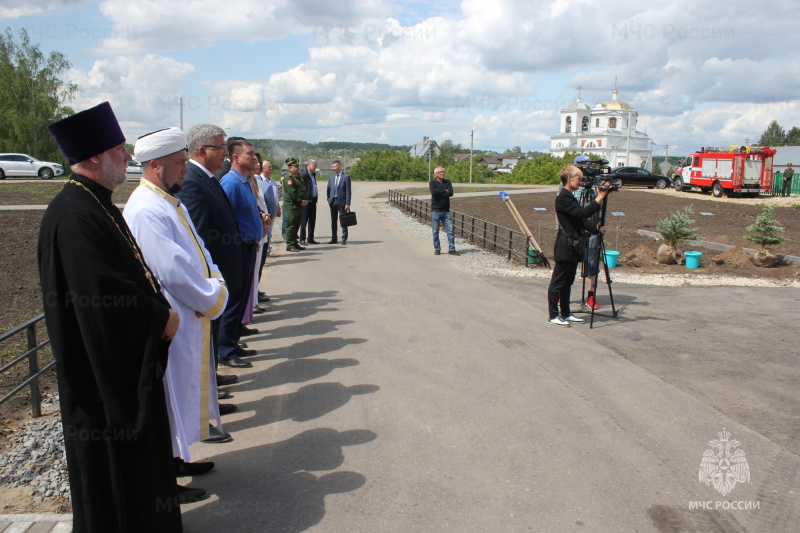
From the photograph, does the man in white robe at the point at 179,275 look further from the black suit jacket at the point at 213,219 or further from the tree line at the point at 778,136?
the tree line at the point at 778,136

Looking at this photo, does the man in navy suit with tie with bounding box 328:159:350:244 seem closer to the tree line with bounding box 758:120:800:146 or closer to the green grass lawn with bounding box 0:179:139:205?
the green grass lawn with bounding box 0:179:139:205

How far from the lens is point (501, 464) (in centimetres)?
398

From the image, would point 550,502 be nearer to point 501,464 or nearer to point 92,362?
point 501,464

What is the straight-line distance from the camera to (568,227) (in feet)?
23.7

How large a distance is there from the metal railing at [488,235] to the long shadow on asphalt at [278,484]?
8.50 metres

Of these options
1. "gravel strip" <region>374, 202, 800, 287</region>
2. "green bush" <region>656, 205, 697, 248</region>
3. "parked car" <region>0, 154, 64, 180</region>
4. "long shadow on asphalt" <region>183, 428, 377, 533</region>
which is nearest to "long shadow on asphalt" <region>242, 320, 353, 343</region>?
"long shadow on asphalt" <region>183, 428, 377, 533</region>

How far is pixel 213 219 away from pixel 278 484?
2.35m

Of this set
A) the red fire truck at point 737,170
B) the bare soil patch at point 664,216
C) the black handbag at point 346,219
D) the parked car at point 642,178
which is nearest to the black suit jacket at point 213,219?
the bare soil patch at point 664,216

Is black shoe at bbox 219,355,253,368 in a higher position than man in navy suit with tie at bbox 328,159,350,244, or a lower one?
lower

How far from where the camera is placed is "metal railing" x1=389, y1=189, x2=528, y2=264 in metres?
13.0

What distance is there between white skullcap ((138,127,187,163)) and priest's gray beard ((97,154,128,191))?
723 millimetres

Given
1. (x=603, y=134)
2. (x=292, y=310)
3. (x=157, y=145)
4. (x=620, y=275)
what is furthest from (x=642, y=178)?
(x=603, y=134)

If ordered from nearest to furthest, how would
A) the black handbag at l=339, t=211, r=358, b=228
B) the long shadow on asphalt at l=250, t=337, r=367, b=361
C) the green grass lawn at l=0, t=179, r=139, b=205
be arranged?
the long shadow on asphalt at l=250, t=337, r=367, b=361 < the black handbag at l=339, t=211, r=358, b=228 < the green grass lawn at l=0, t=179, r=139, b=205

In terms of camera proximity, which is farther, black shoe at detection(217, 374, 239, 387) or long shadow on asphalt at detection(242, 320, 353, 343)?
long shadow on asphalt at detection(242, 320, 353, 343)
